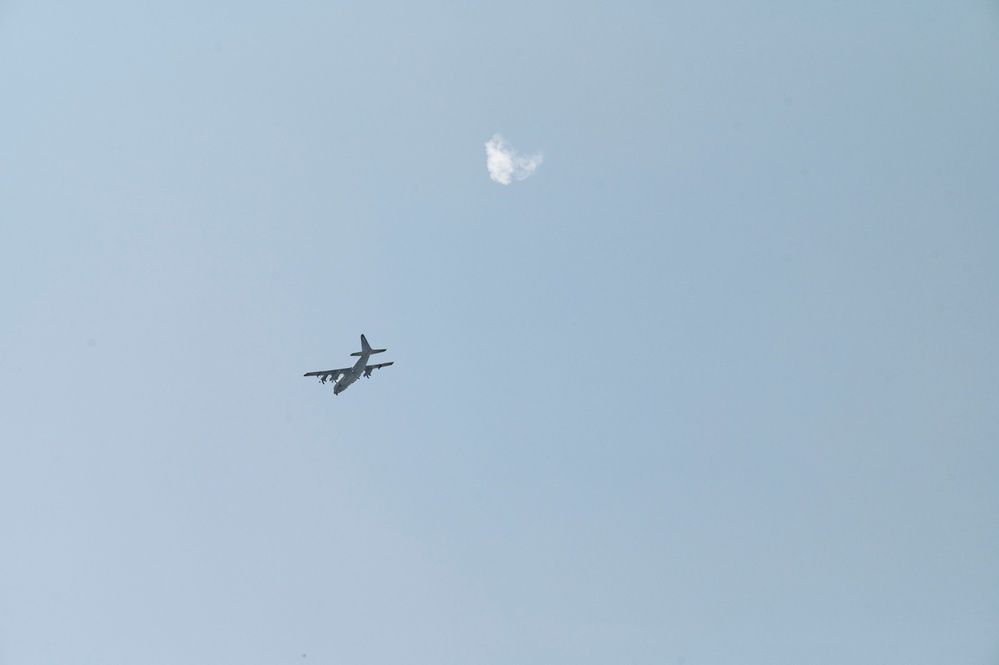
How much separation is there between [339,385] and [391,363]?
40.2 feet

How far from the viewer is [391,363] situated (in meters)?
141

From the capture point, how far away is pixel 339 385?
439ft
